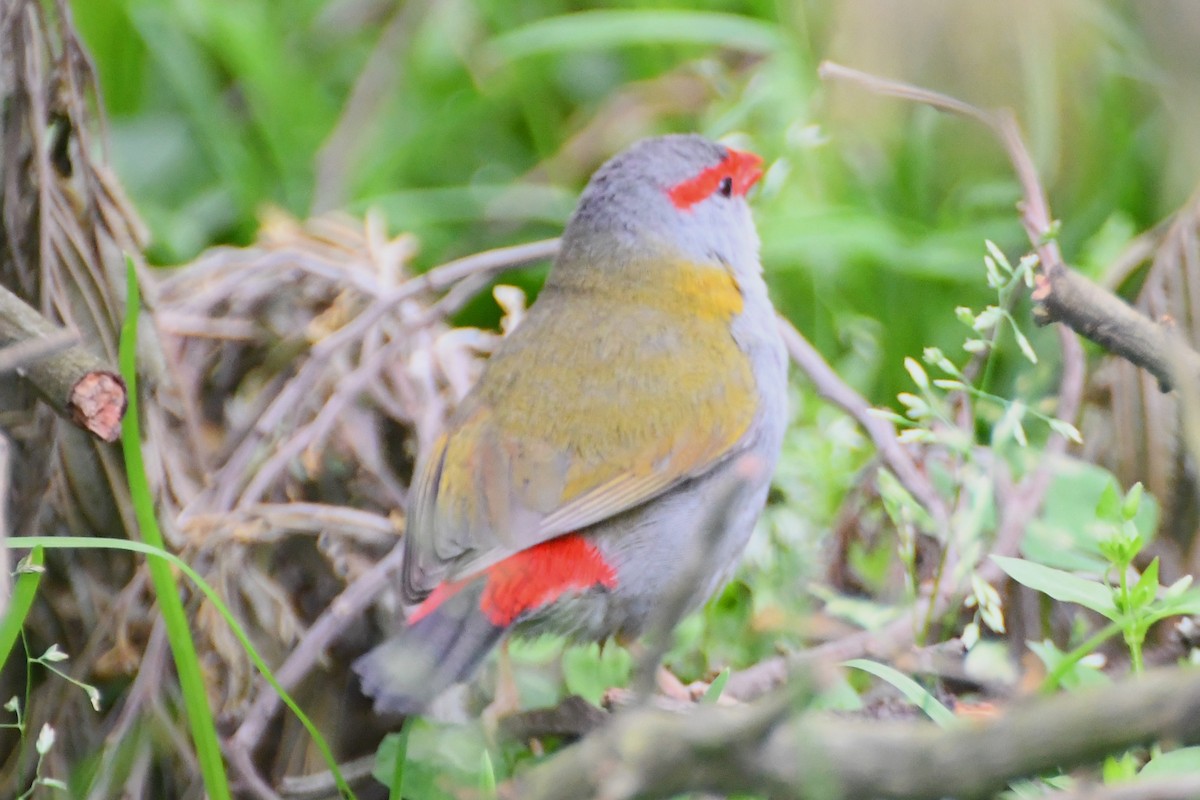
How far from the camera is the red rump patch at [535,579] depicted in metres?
2.25

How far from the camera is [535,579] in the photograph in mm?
2357

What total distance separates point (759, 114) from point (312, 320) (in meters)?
1.60

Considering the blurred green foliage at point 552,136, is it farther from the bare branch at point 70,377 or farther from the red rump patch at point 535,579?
the bare branch at point 70,377

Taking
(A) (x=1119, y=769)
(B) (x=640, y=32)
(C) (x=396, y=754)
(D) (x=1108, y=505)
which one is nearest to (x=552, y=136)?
(B) (x=640, y=32)

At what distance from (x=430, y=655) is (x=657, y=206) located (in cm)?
127

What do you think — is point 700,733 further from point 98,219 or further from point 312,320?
point 312,320

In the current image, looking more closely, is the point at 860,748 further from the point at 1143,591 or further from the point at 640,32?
the point at 640,32

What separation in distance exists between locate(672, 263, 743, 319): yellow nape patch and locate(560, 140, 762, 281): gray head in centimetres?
4

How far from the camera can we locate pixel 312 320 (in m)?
3.14

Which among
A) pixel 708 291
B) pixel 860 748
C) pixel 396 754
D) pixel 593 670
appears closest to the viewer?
pixel 860 748

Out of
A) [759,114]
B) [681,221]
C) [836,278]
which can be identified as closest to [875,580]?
[681,221]

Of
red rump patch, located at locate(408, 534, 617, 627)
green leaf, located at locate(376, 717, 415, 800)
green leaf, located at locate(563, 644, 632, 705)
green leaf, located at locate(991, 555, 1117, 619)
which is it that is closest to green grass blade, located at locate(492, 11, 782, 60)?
green leaf, located at locate(563, 644, 632, 705)

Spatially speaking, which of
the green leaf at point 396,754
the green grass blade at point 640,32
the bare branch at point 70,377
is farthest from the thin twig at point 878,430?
the bare branch at point 70,377

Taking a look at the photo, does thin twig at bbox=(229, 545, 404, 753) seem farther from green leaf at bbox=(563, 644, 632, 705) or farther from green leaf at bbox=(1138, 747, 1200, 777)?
green leaf at bbox=(1138, 747, 1200, 777)
